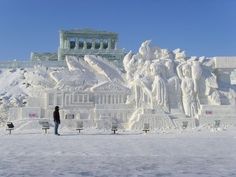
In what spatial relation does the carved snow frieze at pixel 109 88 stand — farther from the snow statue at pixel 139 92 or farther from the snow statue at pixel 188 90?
the snow statue at pixel 188 90

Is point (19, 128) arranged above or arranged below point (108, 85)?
below

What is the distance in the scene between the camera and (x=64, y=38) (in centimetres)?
7362

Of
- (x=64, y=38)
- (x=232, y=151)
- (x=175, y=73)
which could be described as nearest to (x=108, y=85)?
(x=175, y=73)

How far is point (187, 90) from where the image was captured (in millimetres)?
38031

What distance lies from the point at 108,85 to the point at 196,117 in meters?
8.24

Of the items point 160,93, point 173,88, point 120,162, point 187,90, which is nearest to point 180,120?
point 160,93

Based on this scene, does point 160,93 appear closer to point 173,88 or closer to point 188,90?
point 173,88

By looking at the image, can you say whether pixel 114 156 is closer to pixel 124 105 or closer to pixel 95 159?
pixel 95 159

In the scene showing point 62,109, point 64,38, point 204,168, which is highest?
point 64,38

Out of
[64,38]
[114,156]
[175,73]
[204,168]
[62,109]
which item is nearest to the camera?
[204,168]

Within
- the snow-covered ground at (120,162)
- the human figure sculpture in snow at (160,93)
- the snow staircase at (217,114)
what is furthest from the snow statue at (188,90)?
the snow-covered ground at (120,162)

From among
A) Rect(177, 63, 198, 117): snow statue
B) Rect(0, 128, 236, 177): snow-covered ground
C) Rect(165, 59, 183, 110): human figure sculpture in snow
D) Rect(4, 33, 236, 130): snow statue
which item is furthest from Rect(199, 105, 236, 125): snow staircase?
Rect(0, 128, 236, 177): snow-covered ground

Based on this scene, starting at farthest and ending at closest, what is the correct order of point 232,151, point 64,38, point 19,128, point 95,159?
point 64,38 < point 19,128 < point 232,151 < point 95,159

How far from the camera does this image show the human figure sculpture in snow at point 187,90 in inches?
1484
